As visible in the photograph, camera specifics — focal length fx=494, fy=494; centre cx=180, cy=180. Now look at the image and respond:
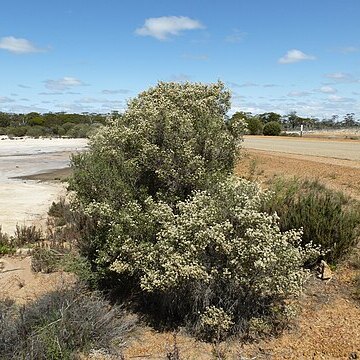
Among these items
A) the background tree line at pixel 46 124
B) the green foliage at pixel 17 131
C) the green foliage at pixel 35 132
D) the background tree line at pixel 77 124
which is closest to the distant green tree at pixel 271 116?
the background tree line at pixel 77 124

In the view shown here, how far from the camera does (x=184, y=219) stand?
24.4ft

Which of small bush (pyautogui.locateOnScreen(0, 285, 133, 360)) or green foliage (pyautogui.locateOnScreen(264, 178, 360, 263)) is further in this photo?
green foliage (pyautogui.locateOnScreen(264, 178, 360, 263))

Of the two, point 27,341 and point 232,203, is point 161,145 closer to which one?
point 232,203

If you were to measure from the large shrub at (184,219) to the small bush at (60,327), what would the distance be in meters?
0.76

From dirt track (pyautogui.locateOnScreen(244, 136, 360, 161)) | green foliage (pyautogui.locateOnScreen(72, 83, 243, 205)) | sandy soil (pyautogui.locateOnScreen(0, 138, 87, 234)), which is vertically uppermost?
green foliage (pyautogui.locateOnScreen(72, 83, 243, 205))

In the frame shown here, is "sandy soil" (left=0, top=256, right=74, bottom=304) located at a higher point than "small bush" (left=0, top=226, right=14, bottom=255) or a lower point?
lower

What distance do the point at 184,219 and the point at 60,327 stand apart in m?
2.32

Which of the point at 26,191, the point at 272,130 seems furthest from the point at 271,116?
the point at 26,191

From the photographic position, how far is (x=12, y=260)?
443 inches

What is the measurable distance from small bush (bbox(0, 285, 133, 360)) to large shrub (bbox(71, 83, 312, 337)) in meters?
0.76

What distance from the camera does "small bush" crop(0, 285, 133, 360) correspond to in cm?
641

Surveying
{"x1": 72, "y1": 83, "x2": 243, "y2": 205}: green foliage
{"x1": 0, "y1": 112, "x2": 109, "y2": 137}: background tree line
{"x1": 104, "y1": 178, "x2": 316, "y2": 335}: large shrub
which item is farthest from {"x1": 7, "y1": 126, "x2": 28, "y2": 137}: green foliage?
{"x1": 104, "y1": 178, "x2": 316, "y2": 335}: large shrub

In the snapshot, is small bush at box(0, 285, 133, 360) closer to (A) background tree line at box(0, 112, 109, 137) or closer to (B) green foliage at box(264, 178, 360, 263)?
(B) green foliage at box(264, 178, 360, 263)

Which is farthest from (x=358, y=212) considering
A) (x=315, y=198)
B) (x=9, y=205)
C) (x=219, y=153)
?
(x=9, y=205)
